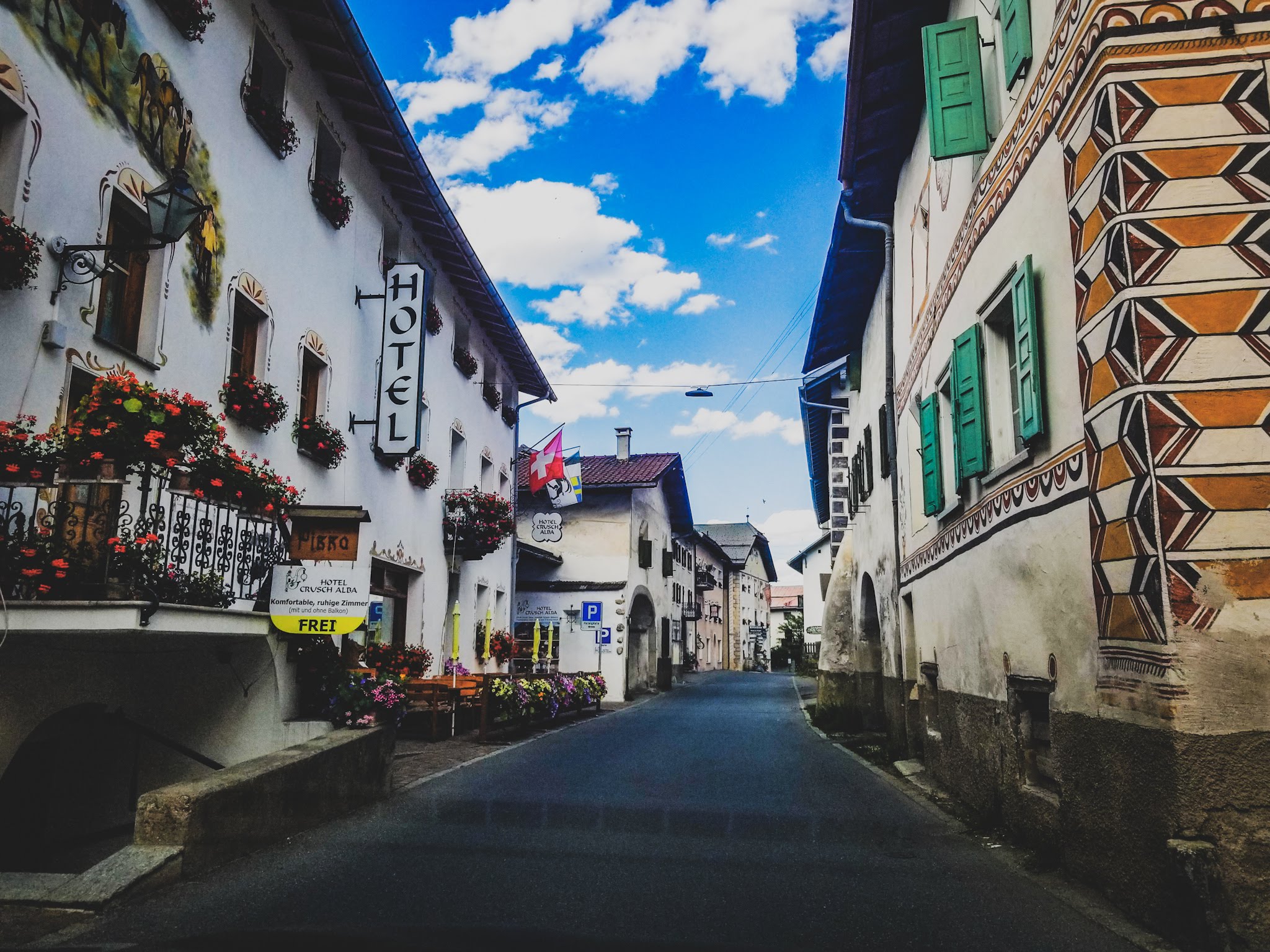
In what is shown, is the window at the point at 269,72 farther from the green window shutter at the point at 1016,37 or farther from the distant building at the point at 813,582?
the distant building at the point at 813,582

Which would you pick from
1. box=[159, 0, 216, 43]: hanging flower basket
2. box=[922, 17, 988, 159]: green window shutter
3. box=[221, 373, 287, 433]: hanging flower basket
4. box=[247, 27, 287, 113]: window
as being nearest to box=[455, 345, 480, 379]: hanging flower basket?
box=[247, 27, 287, 113]: window

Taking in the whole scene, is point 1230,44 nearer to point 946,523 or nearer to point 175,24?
point 946,523

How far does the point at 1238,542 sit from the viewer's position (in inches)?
198

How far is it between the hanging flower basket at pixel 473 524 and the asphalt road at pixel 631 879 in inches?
279

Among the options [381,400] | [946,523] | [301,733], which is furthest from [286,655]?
[946,523]

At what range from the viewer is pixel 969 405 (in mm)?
8492

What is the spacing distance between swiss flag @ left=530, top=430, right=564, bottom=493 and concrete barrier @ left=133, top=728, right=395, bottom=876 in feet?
50.3

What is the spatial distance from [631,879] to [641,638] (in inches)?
1123

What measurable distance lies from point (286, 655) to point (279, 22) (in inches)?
273

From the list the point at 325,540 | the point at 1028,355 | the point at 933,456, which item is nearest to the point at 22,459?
the point at 325,540

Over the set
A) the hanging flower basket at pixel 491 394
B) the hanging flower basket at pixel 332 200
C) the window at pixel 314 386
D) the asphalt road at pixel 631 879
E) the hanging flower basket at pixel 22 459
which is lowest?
the asphalt road at pixel 631 879

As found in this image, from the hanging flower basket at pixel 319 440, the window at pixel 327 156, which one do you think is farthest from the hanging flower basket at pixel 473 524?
the window at pixel 327 156

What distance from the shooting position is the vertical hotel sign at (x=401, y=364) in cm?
1342

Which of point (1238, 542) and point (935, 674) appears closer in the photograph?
point (1238, 542)
